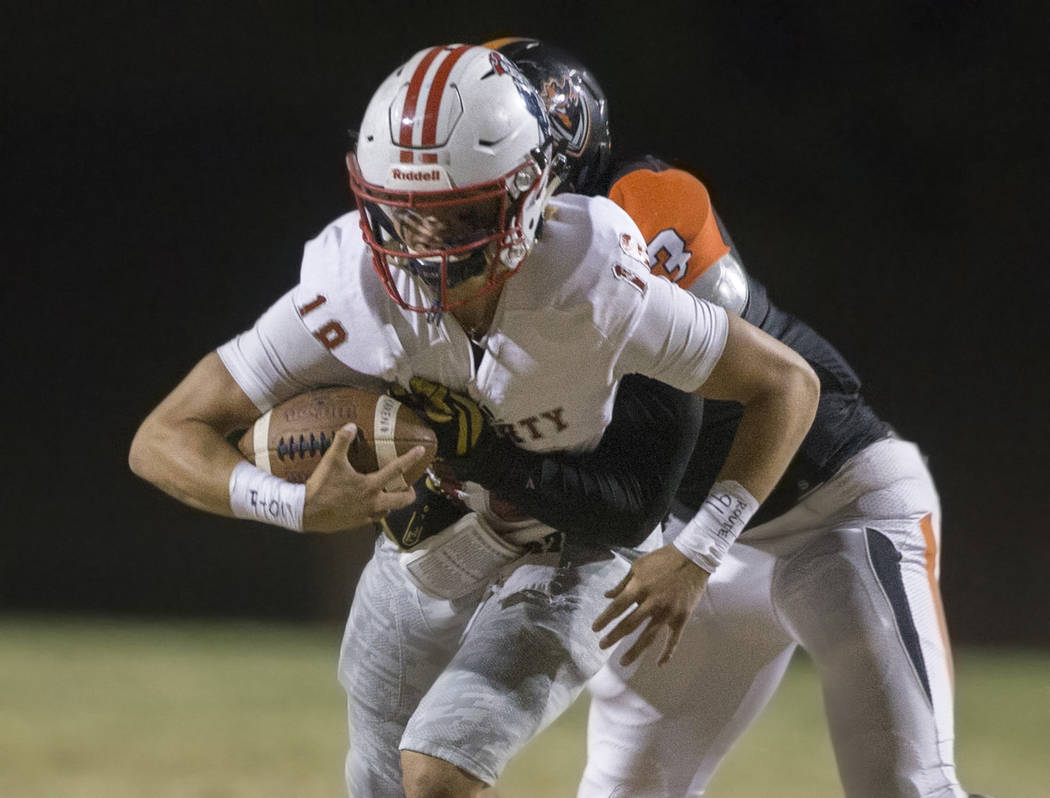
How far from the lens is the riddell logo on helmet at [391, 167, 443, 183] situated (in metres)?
2.18

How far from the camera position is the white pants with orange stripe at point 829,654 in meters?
2.61

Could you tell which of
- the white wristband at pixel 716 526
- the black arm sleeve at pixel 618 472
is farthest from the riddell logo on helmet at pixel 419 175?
the white wristband at pixel 716 526

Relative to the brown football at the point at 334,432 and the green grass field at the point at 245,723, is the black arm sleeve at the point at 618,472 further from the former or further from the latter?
the green grass field at the point at 245,723

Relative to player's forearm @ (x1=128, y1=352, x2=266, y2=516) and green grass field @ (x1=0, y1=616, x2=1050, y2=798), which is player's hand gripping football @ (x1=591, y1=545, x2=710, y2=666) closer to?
player's forearm @ (x1=128, y1=352, x2=266, y2=516)

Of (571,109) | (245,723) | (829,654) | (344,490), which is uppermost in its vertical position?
(571,109)

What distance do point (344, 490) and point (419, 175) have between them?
52cm

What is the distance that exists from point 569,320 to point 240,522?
5090mm

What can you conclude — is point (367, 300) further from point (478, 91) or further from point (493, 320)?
point (478, 91)

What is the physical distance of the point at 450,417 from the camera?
7.52 feet

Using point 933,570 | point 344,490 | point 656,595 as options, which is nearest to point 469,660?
point 656,595

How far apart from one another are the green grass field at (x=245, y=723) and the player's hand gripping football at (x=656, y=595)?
1.99m

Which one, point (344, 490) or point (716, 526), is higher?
point (344, 490)

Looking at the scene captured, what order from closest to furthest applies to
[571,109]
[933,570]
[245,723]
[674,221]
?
[674,221], [933,570], [571,109], [245,723]

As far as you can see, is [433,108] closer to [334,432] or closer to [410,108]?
[410,108]
